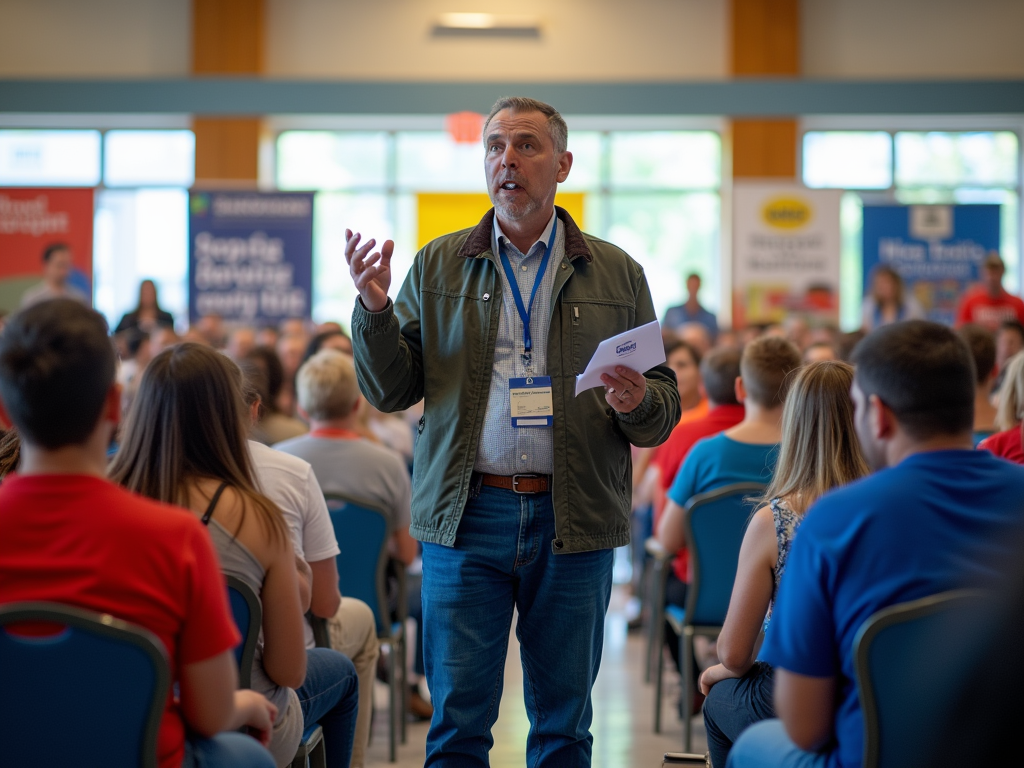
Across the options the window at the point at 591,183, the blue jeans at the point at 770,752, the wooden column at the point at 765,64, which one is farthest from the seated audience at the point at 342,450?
the wooden column at the point at 765,64

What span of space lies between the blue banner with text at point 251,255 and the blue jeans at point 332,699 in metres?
8.15

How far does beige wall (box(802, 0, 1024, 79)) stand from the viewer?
1179cm

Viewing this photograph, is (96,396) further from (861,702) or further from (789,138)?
(789,138)

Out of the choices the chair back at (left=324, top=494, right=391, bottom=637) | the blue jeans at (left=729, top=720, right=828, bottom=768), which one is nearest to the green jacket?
the blue jeans at (left=729, top=720, right=828, bottom=768)

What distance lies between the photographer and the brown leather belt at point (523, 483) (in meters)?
2.10

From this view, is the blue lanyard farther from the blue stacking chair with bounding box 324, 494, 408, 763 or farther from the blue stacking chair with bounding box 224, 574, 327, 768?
the blue stacking chair with bounding box 324, 494, 408, 763

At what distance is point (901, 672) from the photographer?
142 cm

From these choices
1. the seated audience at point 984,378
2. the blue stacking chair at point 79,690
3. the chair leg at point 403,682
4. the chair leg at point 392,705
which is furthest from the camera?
the seated audience at point 984,378

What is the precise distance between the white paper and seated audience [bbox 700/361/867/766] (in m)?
0.39

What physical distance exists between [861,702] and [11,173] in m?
13.1

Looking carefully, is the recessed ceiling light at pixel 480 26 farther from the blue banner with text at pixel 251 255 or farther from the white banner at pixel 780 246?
the white banner at pixel 780 246

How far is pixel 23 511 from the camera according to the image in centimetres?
138

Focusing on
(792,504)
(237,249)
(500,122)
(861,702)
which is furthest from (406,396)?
(237,249)

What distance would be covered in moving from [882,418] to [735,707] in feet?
3.09
